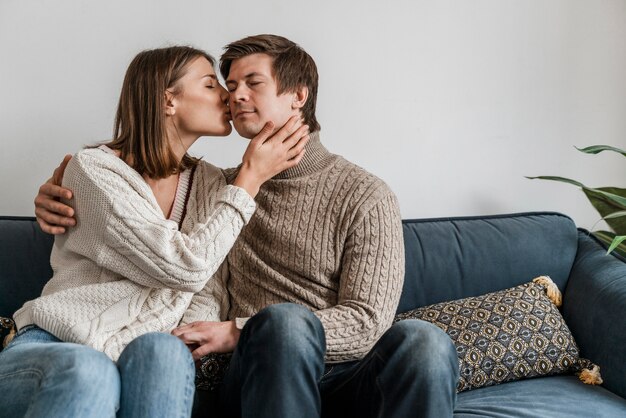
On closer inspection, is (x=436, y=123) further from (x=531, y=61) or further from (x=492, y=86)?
(x=531, y=61)

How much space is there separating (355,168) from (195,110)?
1.36 ft

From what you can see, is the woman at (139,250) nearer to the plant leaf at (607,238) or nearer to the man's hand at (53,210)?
the man's hand at (53,210)

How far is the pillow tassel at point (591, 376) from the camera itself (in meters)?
1.91

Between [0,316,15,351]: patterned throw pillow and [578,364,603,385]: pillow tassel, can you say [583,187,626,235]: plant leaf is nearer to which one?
[578,364,603,385]: pillow tassel

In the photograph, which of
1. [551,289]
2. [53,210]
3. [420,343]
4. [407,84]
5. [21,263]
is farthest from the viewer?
[407,84]

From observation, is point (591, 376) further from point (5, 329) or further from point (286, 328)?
point (5, 329)

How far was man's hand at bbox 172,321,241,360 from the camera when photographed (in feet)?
5.38

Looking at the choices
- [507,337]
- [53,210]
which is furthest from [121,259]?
[507,337]

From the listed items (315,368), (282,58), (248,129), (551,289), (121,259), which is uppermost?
(282,58)

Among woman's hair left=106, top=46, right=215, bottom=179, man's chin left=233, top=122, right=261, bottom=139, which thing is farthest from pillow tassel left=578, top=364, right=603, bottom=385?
woman's hair left=106, top=46, right=215, bottom=179

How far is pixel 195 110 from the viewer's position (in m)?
1.85

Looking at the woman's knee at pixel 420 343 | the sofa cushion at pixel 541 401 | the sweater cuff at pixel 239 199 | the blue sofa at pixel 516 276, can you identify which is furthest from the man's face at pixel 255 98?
the sofa cushion at pixel 541 401

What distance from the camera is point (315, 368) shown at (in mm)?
1438

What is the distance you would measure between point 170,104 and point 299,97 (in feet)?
1.05
